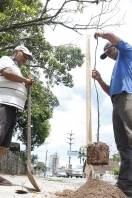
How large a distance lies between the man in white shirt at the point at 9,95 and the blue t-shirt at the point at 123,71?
3.52 ft

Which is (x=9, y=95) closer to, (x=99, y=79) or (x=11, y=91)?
(x=11, y=91)

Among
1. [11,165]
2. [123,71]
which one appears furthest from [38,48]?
[123,71]

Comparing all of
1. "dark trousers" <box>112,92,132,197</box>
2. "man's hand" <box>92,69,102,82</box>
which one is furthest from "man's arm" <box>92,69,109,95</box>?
"dark trousers" <box>112,92,132,197</box>

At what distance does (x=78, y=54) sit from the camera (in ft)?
76.7

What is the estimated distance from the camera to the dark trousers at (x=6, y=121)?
539cm

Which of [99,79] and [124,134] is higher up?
[99,79]

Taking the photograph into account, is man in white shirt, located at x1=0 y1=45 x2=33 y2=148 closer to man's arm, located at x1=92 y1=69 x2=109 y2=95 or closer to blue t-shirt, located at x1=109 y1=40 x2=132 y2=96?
man's arm, located at x1=92 y1=69 x2=109 y2=95

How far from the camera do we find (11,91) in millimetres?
5516

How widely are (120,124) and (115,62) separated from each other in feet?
2.14

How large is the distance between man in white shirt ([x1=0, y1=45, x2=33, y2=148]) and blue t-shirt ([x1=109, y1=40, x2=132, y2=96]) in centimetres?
107

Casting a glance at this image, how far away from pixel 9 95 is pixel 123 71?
1312 mm

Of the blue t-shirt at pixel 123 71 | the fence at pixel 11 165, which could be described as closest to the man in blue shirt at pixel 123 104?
the blue t-shirt at pixel 123 71

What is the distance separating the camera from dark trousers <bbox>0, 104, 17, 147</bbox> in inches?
212

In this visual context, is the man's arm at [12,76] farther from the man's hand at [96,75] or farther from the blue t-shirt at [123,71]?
the blue t-shirt at [123,71]
